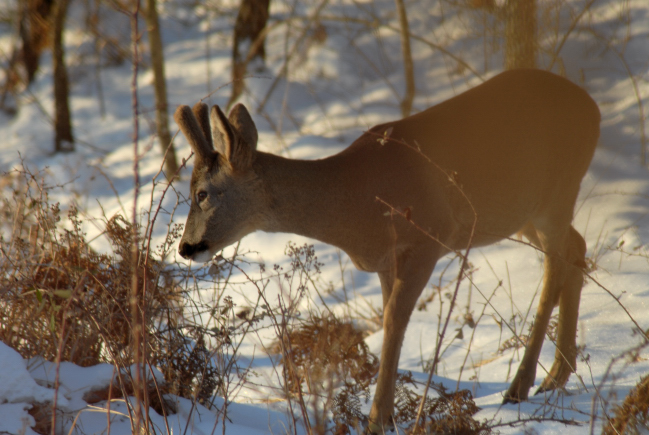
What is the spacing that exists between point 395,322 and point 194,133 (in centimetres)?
147

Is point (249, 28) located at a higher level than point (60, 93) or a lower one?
higher

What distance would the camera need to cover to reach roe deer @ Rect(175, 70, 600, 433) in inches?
131

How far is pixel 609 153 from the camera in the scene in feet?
21.3

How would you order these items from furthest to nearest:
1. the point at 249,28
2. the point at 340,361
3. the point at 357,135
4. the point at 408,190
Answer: the point at 249,28 → the point at 357,135 → the point at 340,361 → the point at 408,190

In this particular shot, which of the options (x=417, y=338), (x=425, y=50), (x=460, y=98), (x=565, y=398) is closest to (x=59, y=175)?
(x=425, y=50)

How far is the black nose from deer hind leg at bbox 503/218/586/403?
2.03 meters

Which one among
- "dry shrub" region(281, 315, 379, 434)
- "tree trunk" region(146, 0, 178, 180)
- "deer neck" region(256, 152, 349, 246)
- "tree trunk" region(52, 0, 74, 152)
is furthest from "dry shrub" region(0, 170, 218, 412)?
"tree trunk" region(52, 0, 74, 152)

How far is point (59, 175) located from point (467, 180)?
8293 mm

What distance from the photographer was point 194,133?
10.9 feet

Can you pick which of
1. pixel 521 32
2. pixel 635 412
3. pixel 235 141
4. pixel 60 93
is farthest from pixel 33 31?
pixel 635 412

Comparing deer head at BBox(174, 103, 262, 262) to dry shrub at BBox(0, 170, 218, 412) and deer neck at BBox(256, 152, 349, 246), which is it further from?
dry shrub at BBox(0, 170, 218, 412)

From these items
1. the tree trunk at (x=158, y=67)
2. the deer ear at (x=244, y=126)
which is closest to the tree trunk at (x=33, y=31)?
the tree trunk at (x=158, y=67)

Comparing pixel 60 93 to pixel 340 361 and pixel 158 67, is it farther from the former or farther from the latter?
pixel 340 361

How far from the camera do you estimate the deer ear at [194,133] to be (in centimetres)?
325
